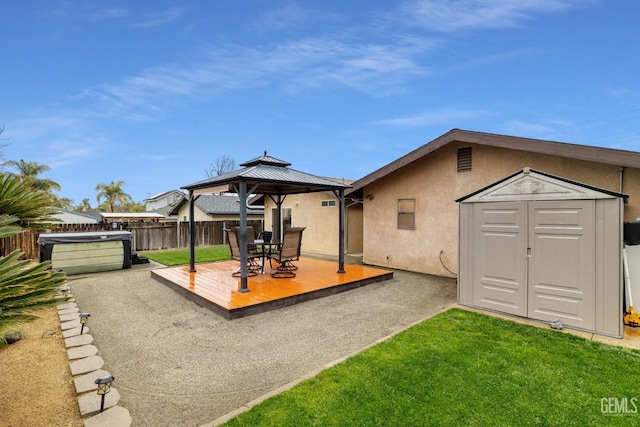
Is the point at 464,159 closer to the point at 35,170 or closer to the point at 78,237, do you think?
the point at 78,237

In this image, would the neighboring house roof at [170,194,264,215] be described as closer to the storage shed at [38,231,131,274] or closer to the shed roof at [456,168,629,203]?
the storage shed at [38,231,131,274]

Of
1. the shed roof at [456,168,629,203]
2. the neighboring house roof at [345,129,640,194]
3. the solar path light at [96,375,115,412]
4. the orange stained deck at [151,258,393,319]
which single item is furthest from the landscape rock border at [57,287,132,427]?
the neighboring house roof at [345,129,640,194]

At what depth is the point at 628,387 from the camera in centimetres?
296

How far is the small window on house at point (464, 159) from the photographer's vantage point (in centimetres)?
782

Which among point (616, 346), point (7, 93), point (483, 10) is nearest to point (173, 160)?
point (7, 93)

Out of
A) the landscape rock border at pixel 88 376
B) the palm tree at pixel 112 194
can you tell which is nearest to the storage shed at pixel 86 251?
the landscape rock border at pixel 88 376

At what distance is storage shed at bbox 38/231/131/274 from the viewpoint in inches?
334

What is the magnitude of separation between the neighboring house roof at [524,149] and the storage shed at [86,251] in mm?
7831

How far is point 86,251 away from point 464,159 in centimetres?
1055

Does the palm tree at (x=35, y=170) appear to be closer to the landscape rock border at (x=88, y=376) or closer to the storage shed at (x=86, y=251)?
the storage shed at (x=86, y=251)

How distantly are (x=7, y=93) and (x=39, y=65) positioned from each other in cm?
218

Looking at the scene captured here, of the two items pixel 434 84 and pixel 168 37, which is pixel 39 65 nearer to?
pixel 168 37

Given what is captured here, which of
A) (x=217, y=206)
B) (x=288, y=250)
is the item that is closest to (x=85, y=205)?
(x=217, y=206)

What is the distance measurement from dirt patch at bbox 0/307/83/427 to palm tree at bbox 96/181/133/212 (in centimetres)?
3618
